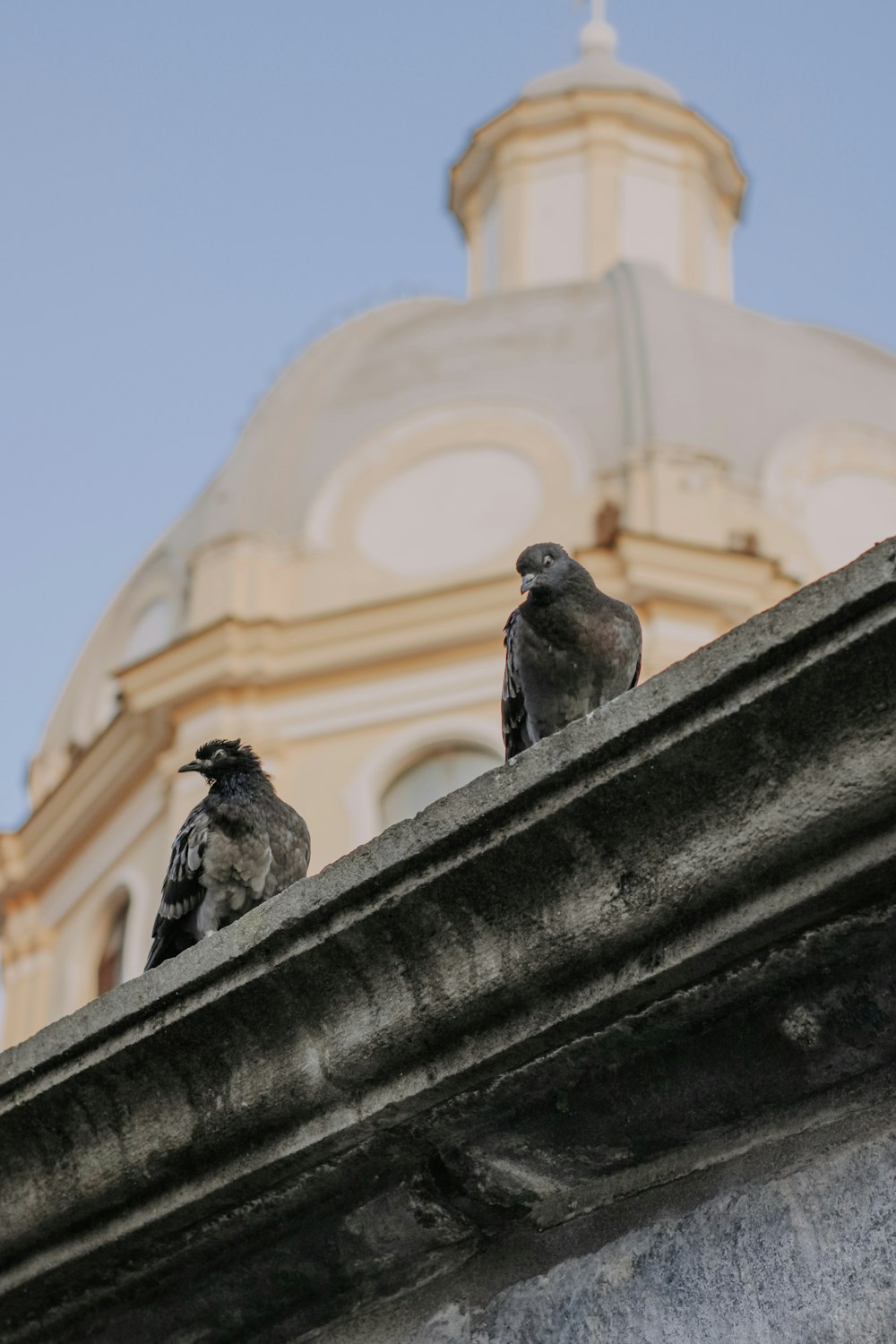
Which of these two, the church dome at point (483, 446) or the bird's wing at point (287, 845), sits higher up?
the church dome at point (483, 446)

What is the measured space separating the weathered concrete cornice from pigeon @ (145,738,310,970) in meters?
0.87

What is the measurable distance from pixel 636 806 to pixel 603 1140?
0.49 metres

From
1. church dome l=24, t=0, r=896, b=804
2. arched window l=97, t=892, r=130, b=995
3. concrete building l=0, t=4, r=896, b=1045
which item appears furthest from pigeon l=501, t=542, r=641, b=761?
arched window l=97, t=892, r=130, b=995

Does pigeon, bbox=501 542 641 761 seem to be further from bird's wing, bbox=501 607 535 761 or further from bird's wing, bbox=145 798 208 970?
bird's wing, bbox=145 798 208 970

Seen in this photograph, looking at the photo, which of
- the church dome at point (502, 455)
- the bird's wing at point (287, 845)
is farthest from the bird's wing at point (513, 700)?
the church dome at point (502, 455)

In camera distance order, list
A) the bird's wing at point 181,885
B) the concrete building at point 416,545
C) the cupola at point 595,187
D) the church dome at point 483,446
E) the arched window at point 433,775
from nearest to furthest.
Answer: the bird's wing at point 181,885, the arched window at point 433,775, the concrete building at point 416,545, the church dome at point 483,446, the cupola at point 595,187

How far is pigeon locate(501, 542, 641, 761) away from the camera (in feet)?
13.8

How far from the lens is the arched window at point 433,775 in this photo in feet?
66.7

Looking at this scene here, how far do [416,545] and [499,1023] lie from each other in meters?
19.2

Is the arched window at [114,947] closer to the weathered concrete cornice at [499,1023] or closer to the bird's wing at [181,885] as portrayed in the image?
the bird's wing at [181,885]

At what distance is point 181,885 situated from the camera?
434 cm

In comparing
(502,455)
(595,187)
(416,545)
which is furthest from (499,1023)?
(595,187)

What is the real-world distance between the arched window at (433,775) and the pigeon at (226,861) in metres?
15.8

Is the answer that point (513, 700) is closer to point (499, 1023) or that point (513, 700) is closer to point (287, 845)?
point (287, 845)
